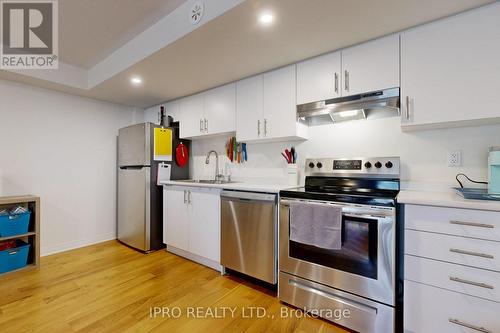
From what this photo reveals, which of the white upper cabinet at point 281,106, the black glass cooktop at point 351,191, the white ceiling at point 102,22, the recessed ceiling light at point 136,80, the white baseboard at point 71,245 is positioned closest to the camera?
the black glass cooktop at point 351,191

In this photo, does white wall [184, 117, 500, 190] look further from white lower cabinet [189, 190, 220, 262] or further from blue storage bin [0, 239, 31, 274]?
blue storage bin [0, 239, 31, 274]

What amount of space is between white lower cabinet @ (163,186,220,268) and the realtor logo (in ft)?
6.18

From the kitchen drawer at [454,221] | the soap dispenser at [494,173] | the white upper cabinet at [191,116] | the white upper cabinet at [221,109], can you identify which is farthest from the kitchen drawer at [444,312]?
the white upper cabinet at [191,116]

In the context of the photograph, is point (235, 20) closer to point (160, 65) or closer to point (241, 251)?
point (160, 65)

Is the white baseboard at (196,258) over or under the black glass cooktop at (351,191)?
under

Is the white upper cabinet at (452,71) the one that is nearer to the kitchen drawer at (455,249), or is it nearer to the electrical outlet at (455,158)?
the electrical outlet at (455,158)

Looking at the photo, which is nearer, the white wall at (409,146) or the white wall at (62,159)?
the white wall at (409,146)

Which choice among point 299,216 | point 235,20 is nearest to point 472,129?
point 299,216

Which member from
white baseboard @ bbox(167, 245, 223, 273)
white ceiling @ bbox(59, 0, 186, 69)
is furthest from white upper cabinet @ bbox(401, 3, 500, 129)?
white baseboard @ bbox(167, 245, 223, 273)

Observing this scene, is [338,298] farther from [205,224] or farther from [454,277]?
[205,224]

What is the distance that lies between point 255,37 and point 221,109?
1093 mm

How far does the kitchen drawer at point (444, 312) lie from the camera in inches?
47.1

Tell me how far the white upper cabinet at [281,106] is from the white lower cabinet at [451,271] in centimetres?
115

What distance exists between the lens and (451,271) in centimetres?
128
